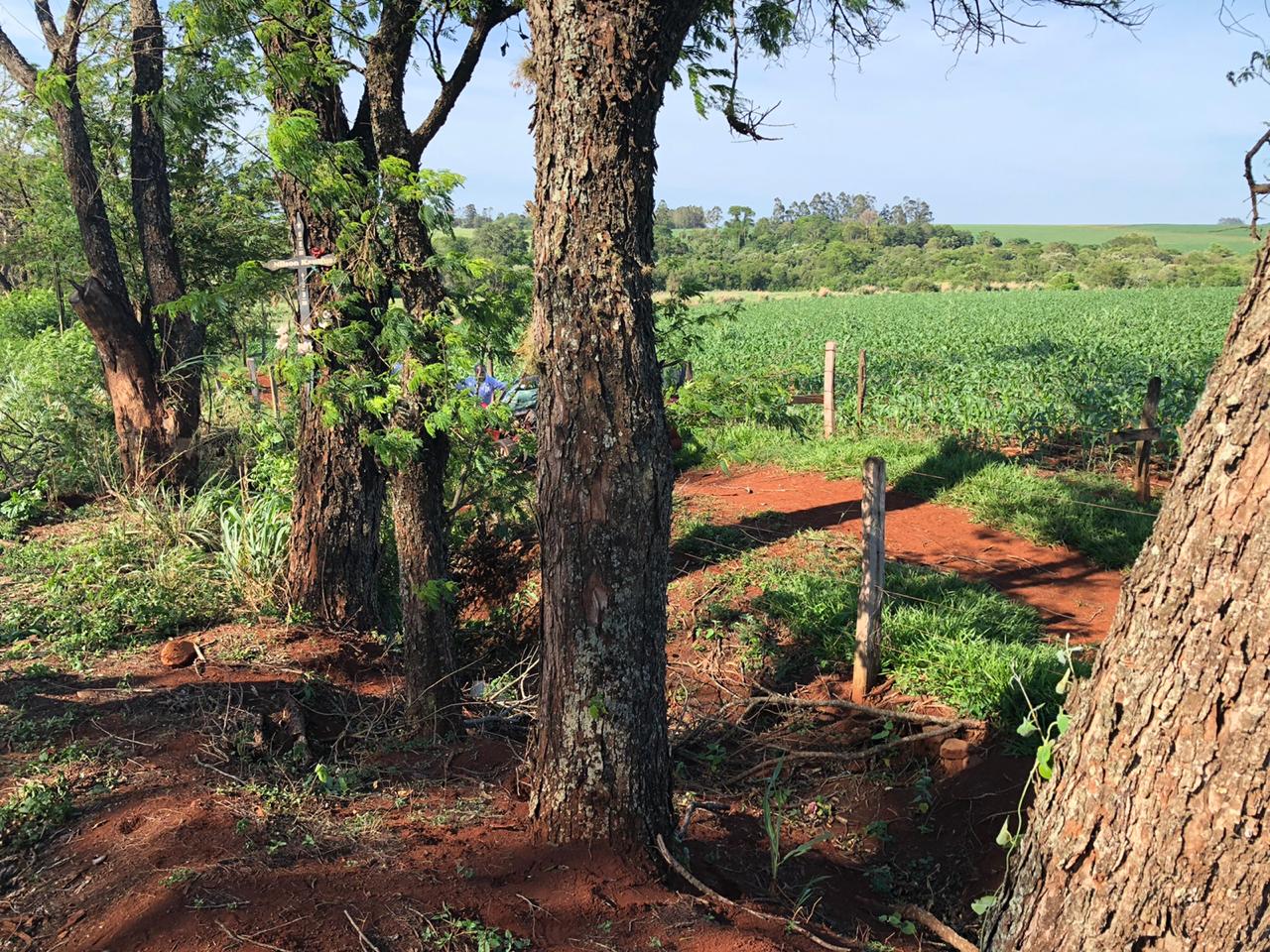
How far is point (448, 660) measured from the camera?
192 inches

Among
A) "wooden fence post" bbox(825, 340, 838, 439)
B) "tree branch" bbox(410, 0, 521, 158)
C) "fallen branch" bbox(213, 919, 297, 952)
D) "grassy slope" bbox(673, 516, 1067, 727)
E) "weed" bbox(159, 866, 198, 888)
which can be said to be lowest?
"grassy slope" bbox(673, 516, 1067, 727)

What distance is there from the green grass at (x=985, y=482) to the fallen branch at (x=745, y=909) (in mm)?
2868

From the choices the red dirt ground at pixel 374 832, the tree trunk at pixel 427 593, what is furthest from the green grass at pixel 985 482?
the red dirt ground at pixel 374 832

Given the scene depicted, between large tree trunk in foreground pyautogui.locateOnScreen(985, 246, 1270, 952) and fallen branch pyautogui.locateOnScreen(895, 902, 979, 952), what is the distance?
30.5 inches

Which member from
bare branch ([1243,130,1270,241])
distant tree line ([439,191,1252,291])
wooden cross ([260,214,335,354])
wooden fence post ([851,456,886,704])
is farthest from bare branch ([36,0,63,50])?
distant tree line ([439,191,1252,291])

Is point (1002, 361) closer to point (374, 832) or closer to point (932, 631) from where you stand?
point (932, 631)

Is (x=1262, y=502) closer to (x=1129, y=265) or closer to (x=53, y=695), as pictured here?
(x=53, y=695)

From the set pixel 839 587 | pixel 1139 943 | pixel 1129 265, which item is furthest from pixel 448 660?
pixel 1129 265

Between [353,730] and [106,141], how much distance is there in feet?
37.3

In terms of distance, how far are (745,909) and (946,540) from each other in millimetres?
6137

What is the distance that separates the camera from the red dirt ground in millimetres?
2865

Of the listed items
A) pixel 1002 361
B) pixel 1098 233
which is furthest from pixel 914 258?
pixel 1002 361

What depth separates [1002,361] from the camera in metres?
16.6

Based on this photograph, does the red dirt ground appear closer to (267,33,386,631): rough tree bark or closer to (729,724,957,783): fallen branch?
(729,724,957,783): fallen branch
